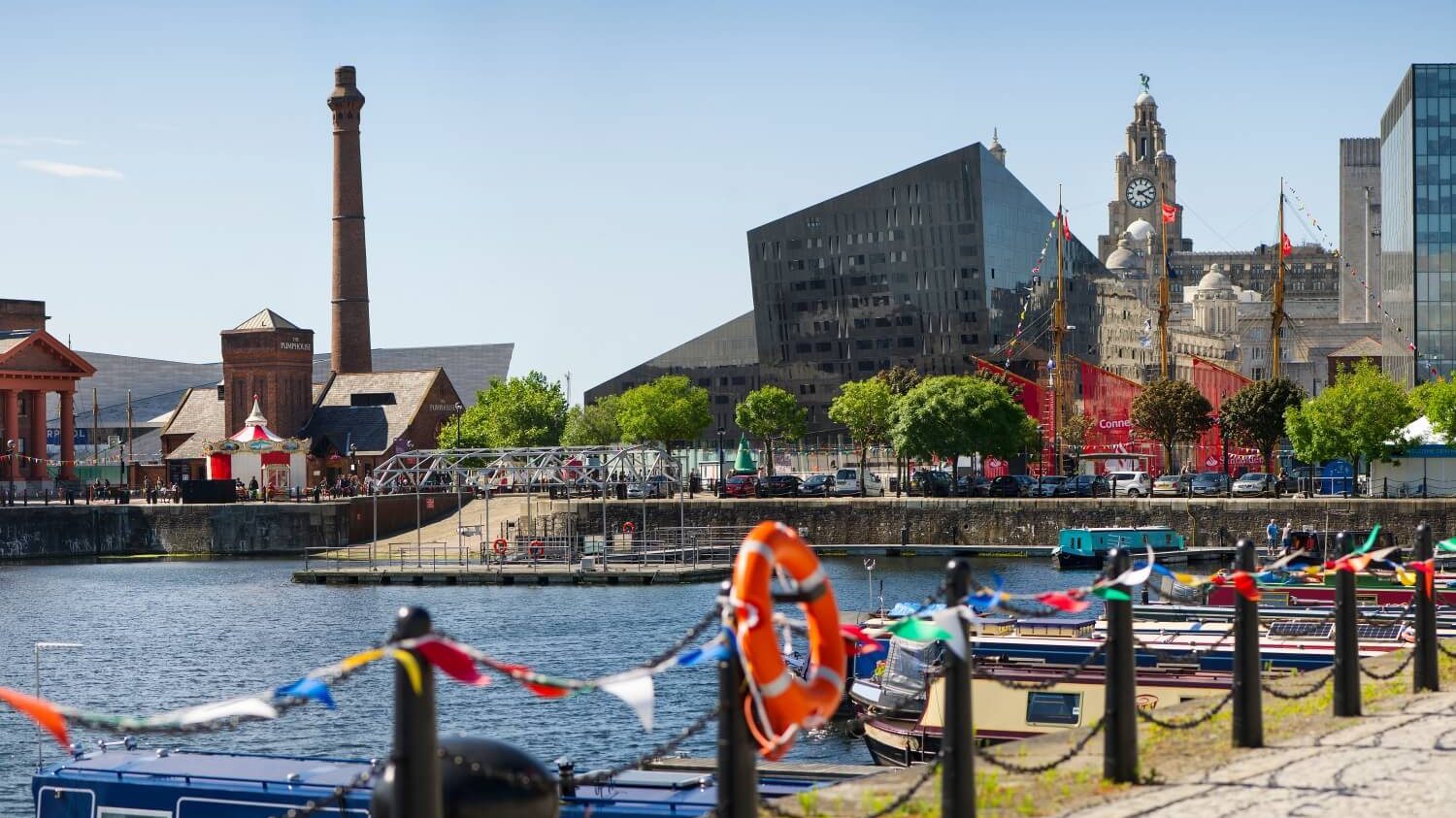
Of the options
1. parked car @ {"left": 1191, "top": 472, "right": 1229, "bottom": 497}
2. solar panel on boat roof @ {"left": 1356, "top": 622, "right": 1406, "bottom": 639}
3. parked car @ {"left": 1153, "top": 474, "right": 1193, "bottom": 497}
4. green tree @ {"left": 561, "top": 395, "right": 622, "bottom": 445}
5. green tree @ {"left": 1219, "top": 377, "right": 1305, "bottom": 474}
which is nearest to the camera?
solar panel on boat roof @ {"left": 1356, "top": 622, "right": 1406, "bottom": 639}

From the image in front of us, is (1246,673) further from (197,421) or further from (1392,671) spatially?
(197,421)

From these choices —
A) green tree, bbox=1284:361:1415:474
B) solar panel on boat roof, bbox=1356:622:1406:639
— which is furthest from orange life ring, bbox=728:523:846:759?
green tree, bbox=1284:361:1415:474

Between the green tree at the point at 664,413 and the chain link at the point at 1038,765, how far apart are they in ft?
325

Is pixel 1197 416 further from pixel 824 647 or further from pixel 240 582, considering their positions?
pixel 824 647

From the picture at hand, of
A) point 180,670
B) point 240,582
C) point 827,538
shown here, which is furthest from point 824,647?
point 827,538

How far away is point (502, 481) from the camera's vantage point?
103m

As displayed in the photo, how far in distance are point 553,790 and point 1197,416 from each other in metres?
92.5

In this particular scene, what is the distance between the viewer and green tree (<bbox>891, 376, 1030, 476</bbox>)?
305ft

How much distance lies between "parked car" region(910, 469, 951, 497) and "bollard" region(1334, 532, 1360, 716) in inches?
3036

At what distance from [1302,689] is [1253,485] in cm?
6974

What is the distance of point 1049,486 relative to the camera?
8962cm

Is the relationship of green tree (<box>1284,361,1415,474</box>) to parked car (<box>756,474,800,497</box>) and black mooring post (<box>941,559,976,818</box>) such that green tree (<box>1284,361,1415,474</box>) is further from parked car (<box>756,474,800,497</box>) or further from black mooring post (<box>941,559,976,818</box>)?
black mooring post (<box>941,559,976,818</box>)

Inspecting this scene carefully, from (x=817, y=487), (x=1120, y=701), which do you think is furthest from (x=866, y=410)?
(x=1120, y=701)

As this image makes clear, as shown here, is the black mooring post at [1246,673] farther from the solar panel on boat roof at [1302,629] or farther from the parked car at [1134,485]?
the parked car at [1134,485]
